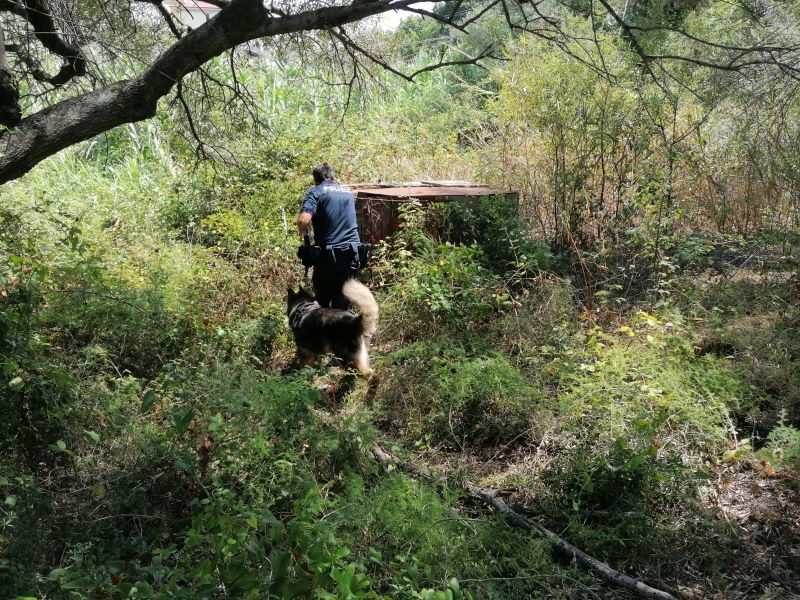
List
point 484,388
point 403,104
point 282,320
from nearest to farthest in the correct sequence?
point 484,388, point 282,320, point 403,104

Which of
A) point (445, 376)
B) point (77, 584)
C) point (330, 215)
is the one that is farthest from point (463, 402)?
point (77, 584)

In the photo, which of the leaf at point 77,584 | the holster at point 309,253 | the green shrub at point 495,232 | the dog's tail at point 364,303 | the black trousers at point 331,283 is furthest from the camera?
the green shrub at point 495,232

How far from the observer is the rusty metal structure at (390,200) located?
787cm

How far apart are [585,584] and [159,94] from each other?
4.31m

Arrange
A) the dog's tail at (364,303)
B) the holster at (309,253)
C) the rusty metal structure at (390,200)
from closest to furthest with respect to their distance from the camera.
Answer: the dog's tail at (364,303) < the holster at (309,253) < the rusty metal structure at (390,200)

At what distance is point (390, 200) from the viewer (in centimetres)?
795

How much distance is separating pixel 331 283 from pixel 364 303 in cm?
66

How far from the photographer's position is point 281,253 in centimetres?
829

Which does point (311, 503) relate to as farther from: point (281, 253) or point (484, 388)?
point (281, 253)

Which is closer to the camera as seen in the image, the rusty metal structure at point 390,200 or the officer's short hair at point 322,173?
the officer's short hair at point 322,173

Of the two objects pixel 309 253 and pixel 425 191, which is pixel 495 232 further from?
pixel 309 253

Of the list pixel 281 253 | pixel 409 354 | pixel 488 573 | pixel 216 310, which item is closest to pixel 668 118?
pixel 409 354

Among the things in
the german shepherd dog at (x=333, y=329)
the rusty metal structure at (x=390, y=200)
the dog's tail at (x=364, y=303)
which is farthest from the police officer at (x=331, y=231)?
the rusty metal structure at (x=390, y=200)

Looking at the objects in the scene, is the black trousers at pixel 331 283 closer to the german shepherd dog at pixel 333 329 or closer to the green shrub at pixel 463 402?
the german shepherd dog at pixel 333 329
